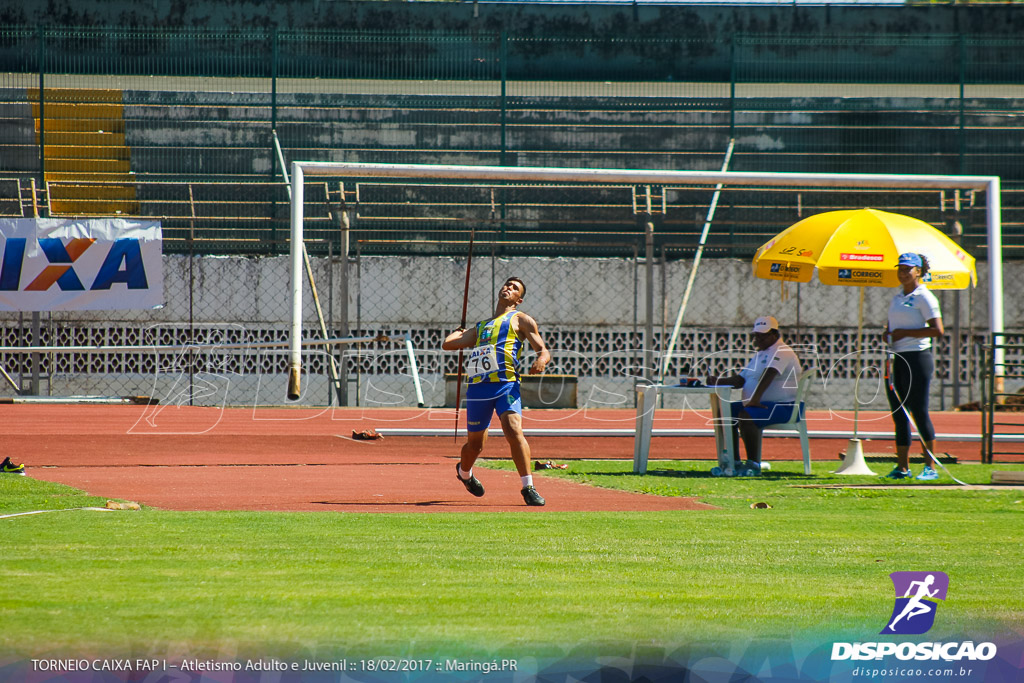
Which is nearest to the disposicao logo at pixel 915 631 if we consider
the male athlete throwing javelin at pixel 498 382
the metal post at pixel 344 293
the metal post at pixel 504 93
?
the male athlete throwing javelin at pixel 498 382

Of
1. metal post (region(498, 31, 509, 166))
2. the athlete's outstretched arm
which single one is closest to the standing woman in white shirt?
the athlete's outstretched arm

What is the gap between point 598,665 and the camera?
362cm

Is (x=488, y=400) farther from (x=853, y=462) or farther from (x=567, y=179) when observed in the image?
(x=567, y=179)

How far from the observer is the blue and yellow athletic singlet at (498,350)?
8.79 m

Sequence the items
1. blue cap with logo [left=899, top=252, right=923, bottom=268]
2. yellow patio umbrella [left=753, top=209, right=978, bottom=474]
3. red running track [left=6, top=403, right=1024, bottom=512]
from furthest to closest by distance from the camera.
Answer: yellow patio umbrella [left=753, top=209, right=978, bottom=474], blue cap with logo [left=899, top=252, right=923, bottom=268], red running track [left=6, top=403, right=1024, bottom=512]

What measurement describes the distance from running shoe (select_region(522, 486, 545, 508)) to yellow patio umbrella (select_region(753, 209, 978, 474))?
391 cm

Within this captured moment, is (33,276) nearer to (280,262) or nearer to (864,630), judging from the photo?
(280,262)

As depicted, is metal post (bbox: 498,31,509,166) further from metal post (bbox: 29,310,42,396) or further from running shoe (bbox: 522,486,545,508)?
running shoe (bbox: 522,486,545,508)

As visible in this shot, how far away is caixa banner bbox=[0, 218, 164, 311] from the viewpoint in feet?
61.4

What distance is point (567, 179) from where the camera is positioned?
14523mm

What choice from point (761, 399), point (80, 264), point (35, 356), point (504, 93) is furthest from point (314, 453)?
point (504, 93)

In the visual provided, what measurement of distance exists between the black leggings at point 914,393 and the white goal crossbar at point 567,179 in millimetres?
3596

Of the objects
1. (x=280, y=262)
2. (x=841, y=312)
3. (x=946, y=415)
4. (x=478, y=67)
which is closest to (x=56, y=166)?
(x=280, y=262)

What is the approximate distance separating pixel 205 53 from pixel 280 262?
5.98 m
